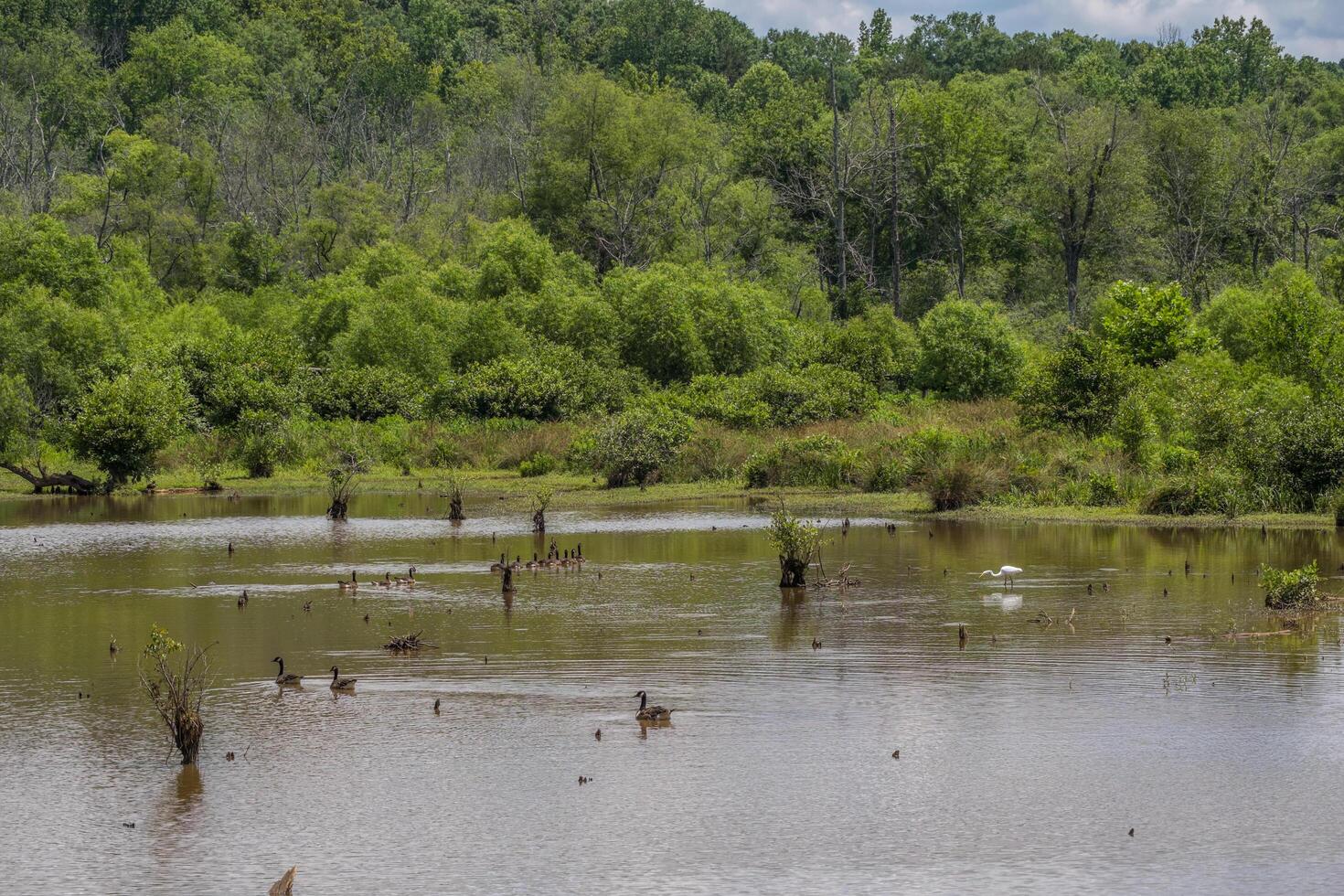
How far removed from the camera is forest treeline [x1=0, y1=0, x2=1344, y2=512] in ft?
150

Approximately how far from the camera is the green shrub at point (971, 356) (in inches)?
2334

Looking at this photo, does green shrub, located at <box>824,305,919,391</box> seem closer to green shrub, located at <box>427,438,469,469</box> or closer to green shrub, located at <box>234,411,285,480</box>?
green shrub, located at <box>427,438,469,469</box>

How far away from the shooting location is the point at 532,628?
955 inches

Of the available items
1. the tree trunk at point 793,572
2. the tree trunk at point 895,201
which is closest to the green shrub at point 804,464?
the tree trunk at point 793,572

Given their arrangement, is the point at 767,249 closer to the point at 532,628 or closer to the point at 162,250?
the point at 162,250

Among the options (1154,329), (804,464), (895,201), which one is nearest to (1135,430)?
(804,464)

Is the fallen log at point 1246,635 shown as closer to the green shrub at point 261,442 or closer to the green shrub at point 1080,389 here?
the green shrub at point 1080,389

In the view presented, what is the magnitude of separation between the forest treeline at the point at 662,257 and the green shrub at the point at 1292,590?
11942mm

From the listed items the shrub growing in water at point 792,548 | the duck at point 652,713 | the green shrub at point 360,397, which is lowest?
the duck at point 652,713

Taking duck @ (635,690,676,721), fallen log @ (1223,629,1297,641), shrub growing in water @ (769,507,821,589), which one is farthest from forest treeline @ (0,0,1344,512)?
duck @ (635,690,676,721)

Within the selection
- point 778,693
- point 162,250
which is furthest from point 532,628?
point 162,250

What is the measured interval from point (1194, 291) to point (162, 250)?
179ft

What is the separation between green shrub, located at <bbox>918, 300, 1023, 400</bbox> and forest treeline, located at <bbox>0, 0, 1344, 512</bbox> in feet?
0.40

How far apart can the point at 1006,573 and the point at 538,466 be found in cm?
2673
